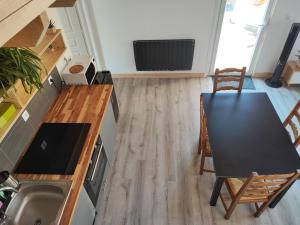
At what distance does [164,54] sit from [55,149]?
264 centimetres

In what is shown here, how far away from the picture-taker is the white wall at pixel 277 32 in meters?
3.30

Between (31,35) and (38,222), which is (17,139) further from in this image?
(31,35)

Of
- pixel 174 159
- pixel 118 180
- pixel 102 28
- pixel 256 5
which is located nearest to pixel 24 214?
pixel 118 180

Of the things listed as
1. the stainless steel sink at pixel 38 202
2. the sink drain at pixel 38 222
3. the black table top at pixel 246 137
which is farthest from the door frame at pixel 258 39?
the sink drain at pixel 38 222

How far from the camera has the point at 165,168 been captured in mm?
2773

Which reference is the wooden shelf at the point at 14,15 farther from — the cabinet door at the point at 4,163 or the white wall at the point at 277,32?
the white wall at the point at 277,32

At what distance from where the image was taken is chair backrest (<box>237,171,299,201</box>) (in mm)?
1608

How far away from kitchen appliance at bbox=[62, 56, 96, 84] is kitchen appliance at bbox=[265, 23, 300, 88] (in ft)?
10.0

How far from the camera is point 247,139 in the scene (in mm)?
2070

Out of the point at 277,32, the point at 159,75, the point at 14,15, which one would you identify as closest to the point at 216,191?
the point at 14,15

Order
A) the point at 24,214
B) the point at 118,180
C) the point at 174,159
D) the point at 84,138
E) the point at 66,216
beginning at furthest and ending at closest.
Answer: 1. the point at 174,159
2. the point at 118,180
3. the point at 84,138
4. the point at 24,214
5. the point at 66,216

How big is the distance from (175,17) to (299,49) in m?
2.20

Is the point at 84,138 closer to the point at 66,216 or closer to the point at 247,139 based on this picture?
the point at 66,216

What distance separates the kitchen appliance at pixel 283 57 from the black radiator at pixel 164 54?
1473mm
